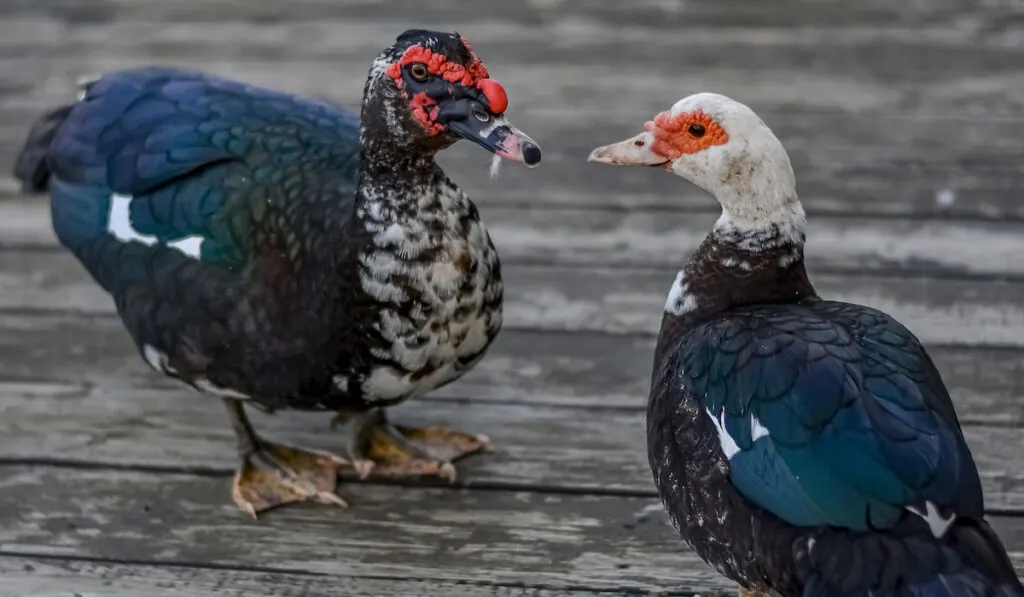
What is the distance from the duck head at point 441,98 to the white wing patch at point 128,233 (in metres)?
0.46

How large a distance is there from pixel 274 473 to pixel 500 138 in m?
0.85

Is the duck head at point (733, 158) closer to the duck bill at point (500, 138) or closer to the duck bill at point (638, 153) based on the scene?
the duck bill at point (638, 153)

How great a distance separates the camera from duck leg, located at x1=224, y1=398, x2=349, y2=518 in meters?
2.54

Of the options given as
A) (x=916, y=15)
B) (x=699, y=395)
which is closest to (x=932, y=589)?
(x=699, y=395)

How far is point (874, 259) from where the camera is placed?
3314 mm

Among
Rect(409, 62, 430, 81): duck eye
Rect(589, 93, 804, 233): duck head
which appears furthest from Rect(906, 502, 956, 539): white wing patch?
Rect(409, 62, 430, 81): duck eye

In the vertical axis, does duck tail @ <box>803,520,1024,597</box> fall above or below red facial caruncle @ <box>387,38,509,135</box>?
below

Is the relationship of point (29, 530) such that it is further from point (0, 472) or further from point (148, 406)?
point (148, 406)

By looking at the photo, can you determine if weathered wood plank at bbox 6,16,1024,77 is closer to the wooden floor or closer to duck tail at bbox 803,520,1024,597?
the wooden floor

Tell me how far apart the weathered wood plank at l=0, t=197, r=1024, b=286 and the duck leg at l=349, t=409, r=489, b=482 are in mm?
807

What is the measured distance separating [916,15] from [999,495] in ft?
8.94

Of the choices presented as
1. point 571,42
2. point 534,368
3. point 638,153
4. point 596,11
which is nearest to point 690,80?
point 571,42

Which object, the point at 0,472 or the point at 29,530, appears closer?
the point at 29,530

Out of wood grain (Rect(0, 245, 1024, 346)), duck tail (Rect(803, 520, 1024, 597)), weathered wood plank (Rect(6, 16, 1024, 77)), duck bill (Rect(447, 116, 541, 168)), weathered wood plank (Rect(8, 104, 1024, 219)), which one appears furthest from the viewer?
weathered wood plank (Rect(6, 16, 1024, 77))
